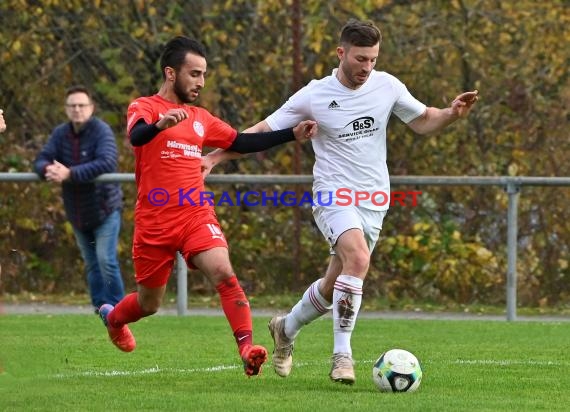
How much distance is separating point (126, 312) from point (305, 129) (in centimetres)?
160

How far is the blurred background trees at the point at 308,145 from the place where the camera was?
14312mm

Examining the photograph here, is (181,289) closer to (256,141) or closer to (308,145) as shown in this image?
(308,145)

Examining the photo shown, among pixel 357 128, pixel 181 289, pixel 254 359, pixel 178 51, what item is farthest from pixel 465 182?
pixel 254 359

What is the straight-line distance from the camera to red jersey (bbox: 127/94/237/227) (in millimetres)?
8242

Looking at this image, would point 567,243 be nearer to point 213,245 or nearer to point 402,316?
point 402,316

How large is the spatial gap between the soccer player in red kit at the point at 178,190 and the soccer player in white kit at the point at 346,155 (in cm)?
32

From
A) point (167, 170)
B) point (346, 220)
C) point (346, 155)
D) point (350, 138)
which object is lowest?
point (346, 220)

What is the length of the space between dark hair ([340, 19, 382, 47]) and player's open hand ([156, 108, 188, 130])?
1.24 meters

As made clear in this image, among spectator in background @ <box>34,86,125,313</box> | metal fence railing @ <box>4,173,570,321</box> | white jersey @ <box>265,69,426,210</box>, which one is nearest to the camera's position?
white jersey @ <box>265,69,426,210</box>

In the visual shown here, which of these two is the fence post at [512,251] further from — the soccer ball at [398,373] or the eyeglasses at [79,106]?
the soccer ball at [398,373]

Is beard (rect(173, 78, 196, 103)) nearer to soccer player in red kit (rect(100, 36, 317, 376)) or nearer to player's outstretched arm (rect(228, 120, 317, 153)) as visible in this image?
soccer player in red kit (rect(100, 36, 317, 376))

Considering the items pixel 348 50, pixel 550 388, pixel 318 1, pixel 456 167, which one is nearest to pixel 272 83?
pixel 318 1

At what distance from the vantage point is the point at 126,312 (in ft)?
28.8

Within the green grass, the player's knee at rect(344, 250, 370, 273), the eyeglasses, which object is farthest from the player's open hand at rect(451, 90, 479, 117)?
the eyeglasses
